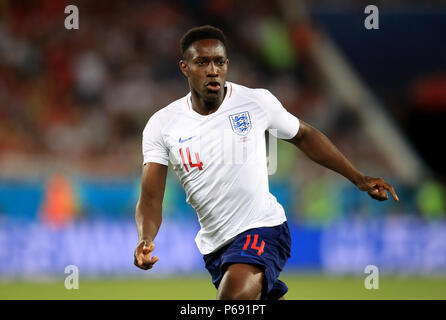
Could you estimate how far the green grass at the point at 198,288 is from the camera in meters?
9.73

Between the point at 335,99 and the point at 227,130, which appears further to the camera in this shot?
the point at 335,99

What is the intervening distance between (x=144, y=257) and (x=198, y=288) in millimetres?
6164

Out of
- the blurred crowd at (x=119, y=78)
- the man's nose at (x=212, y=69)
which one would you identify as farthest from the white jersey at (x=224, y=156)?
the blurred crowd at (x=119, y=78)

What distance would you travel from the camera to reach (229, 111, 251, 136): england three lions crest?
5344 millimetres

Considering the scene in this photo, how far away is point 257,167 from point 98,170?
788cm

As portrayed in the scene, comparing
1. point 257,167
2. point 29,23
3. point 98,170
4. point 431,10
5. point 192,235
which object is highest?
point 431,10

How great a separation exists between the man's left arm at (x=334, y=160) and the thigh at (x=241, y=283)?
1000 mm

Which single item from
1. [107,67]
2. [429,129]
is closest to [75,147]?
Result: [107,67]

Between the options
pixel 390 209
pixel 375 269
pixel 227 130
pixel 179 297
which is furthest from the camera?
pixel 390 209

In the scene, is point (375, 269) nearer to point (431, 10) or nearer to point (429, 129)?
point (429, 129)

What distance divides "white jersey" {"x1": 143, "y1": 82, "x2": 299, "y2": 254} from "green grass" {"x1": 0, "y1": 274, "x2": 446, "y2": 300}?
4.39m

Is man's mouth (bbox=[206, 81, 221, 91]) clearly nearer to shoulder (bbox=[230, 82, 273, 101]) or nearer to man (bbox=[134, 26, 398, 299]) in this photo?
man (bbox=[134, 26, 398, 299])

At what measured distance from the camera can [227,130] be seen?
534 centimetres

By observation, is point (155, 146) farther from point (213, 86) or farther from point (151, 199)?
point (213, 86)
